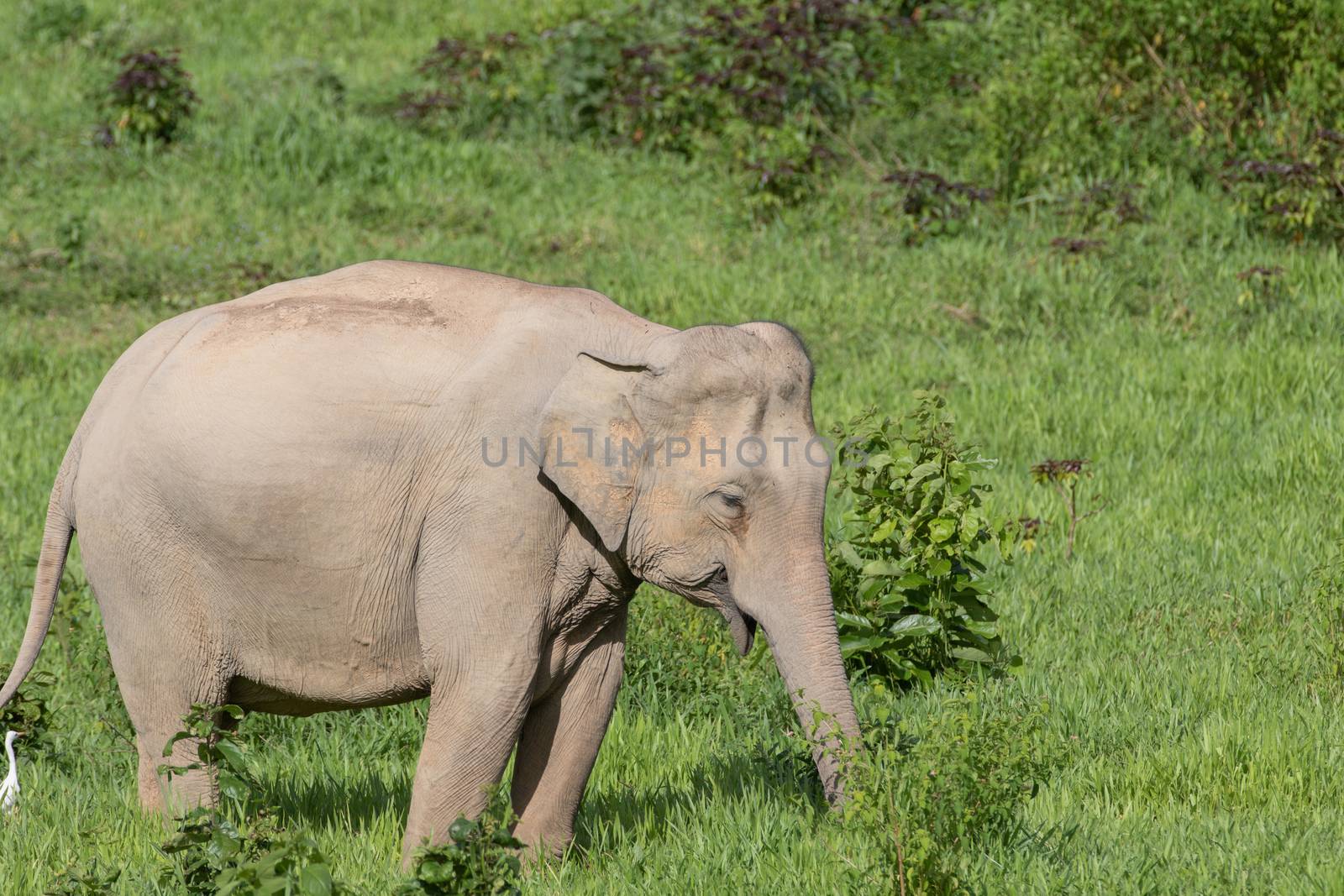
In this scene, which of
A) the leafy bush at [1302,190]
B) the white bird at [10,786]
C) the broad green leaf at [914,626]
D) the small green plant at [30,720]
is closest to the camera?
the white bird at [10,786]

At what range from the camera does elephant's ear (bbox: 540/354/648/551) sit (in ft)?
13.5

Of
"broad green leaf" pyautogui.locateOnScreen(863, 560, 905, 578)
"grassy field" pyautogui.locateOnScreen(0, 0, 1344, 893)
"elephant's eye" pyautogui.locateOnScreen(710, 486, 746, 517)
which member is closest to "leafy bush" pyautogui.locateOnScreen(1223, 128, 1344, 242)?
"grassy field" pyautogui.locateOnScreen(0, 0, 1344, 893)

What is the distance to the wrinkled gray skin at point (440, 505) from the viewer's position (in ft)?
13.6

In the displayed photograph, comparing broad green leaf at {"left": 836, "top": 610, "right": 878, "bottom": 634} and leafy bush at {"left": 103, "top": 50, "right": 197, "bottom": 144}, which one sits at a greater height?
leafy bush at {"left": 103, "top": 50, "right": 197, "bottom": 144}

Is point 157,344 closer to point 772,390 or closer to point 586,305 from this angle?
point 586,305

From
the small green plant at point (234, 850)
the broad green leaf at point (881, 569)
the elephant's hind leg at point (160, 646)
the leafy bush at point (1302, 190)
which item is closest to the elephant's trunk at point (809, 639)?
the small green plant at point (234, 850)

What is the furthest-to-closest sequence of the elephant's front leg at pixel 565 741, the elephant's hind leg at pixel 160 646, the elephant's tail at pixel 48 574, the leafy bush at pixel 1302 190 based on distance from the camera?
1. the leafy bush at pixel 1302 190
2. the elephant's tail at pixel 48 574
3. the elephant's front leg at pixel 565 741
4. the elephant's hind leg at pixel 160 646

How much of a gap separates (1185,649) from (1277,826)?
5.64 feet

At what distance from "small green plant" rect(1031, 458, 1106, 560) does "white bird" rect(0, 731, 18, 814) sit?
4.56 m

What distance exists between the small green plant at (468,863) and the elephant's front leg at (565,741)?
83 centimetres

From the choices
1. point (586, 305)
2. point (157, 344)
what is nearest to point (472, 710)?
point (586, 305)

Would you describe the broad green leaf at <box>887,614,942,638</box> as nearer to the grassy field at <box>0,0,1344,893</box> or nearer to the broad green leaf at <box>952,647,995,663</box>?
the broad green leaf at <box>952,647,995,663</box>

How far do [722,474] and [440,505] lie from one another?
742 mm

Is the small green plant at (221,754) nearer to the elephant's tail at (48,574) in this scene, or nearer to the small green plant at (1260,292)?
the elephant's tail at (48,574)
